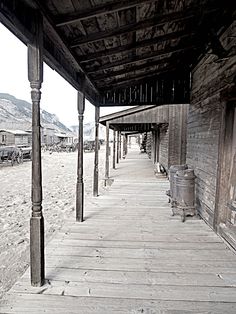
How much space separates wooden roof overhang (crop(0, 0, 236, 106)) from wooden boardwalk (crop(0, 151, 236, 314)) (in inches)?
92.8

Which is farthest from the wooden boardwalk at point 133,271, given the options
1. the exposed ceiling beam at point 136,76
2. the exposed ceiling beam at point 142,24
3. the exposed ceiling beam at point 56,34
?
the exposed ceiling beam at point 136,76

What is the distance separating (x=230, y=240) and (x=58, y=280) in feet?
7.42

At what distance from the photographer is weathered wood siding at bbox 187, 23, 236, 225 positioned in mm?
3447

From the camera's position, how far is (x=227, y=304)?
6.73 feet

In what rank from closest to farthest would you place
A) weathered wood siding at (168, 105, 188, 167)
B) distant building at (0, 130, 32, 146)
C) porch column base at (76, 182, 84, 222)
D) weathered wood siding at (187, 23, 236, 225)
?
1. weathered wood siding at (187, 23, 236, 225)
2. porch column base at (76, 182, 84, 222)
3. weathered wood siding at (168, 105, 188, 167)
4. distant building at (0, 130, 32, 146)

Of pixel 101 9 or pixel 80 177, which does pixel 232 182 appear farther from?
pixel 101 9

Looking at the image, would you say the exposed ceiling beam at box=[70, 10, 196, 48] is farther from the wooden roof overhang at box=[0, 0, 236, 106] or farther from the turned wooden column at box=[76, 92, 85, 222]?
the turned wooden column at box=[76, 92, 85, 222]

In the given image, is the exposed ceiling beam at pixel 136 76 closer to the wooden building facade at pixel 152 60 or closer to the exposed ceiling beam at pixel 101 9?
the wooden building facade at pixel 152 60

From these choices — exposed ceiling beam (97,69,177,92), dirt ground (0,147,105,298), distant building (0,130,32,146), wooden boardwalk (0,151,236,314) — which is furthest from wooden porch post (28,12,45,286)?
distant building (0,130,32,146)

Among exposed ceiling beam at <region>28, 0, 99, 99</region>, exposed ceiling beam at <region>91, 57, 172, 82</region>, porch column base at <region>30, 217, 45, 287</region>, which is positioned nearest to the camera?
exposed ceiling beam at <region>28, 0, 99, 99</region>

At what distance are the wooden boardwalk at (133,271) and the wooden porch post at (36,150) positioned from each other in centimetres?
22

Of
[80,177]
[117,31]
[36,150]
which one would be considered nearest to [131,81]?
[80,177]

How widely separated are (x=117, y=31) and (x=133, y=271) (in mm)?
2751

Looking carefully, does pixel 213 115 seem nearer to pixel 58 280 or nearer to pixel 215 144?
pixel 215 144
